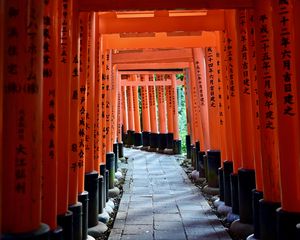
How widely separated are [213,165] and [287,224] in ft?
15.4

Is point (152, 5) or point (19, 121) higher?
point (152, 5)

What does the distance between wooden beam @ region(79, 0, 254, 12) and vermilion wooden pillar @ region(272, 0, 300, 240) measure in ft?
3.12

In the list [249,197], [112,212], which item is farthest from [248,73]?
[112,212]

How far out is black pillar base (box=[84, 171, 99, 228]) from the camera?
18.6 feet

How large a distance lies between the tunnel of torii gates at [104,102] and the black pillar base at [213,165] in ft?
0.10

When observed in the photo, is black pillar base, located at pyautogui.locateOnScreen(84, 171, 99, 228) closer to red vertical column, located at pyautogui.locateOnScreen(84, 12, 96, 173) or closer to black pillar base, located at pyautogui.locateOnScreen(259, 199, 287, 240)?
red vertical column, located at pyautogui.locateOnScreen(84, 12, 96, 173)

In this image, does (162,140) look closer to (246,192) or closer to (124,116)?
(124,116)

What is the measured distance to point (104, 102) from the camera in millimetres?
8000

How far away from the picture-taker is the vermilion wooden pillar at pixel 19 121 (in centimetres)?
Answer: 276

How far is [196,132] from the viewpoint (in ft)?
37.6

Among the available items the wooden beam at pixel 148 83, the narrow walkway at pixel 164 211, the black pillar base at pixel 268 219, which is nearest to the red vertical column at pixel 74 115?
the narrow walkway at pixel 164 211

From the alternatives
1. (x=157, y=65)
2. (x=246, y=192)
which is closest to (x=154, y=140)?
(x=157, y=65)

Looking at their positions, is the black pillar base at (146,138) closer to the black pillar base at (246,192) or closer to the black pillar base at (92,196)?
the black pillar base at (92,196)

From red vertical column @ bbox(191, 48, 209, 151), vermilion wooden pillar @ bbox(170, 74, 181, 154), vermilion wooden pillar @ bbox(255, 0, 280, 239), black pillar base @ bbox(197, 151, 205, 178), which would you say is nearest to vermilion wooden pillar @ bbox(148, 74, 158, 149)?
vermilion wooden pillar @ bbox(170, 74, 181, 154)
